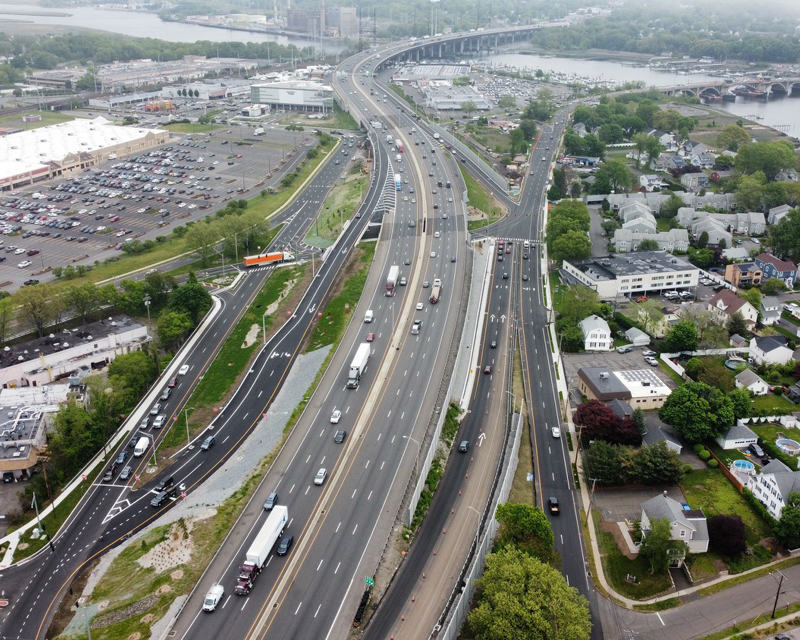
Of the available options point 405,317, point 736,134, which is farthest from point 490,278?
point 736,134

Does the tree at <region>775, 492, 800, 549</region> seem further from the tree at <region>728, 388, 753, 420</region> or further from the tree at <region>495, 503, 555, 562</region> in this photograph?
the tree at <region>495, 503, 555, 562</region>

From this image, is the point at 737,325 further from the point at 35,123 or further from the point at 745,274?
the point at 35,123

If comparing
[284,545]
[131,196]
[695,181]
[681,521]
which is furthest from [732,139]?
[284,545]

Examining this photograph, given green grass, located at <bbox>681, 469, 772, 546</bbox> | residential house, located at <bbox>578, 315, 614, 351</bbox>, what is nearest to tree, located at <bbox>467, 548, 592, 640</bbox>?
green grass, located at <bbox>681, 469, 772, 546</bbox>

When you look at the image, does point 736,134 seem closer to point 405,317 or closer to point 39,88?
point 405,317

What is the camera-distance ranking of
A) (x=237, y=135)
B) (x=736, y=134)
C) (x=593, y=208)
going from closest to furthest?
1. (x=593, y=208)
2. (x=736, y=134)
3. (x=237, y=135)

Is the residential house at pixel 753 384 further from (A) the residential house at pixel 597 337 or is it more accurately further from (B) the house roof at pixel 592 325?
(B) the house roof at pixel 592 325
